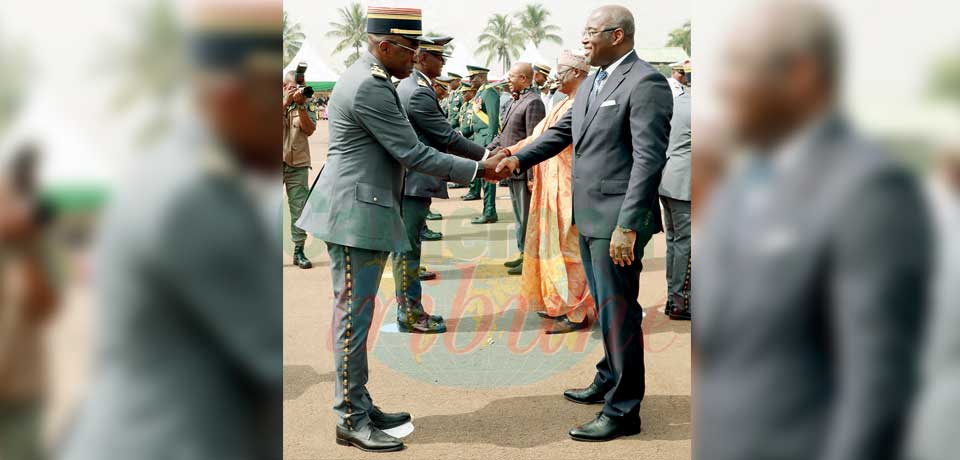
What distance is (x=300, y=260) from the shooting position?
905 cm

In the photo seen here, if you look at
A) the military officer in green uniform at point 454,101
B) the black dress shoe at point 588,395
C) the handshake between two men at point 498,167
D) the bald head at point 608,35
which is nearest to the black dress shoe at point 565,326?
the black dress shoe at point 588,395

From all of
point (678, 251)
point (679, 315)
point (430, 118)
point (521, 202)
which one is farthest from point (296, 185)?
point (679, 315)

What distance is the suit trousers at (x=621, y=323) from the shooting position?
400 cm

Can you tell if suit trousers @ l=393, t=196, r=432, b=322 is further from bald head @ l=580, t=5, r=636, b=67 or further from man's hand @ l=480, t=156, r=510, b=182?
bald head @ l=580, t=5, r=636, b=67

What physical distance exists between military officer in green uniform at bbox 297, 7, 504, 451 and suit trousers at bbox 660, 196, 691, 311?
301 centimetres

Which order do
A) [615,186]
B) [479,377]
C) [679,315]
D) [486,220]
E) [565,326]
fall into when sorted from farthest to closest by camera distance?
[486,220] → [679,315] → [565,326] → [479,377] → [615,186]

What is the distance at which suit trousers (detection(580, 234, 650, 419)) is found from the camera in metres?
4.00

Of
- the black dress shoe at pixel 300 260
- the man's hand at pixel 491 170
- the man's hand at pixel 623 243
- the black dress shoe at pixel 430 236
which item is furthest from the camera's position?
the black dress shoe at pixel 430 236

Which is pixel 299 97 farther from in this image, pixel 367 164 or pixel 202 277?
pixel 202 277

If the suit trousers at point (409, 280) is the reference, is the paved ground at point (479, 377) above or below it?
below

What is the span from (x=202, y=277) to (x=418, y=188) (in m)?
5.44

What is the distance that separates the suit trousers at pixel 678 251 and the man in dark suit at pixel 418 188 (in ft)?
5.69

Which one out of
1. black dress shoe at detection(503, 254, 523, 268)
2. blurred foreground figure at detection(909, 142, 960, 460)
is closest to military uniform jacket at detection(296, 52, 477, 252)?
blurred foreground figure at detection(909, 142, 960, 460)

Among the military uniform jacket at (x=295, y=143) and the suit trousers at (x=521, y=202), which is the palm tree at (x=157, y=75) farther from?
the suit trousers at (x=521, y=202)
